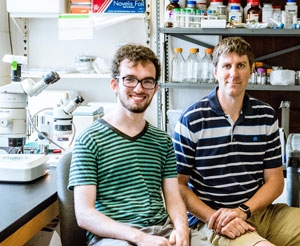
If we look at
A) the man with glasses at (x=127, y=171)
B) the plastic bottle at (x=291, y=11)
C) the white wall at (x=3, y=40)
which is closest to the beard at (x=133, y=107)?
the man with glasses at (x=127, y=171)

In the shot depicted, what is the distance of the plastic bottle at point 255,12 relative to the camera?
101 inches

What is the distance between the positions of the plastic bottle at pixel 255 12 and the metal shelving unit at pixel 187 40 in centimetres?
10

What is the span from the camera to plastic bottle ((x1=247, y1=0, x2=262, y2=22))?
2576mm

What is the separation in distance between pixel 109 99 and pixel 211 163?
1.32 meters

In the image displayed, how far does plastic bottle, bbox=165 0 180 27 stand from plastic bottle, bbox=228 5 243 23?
1.03 feet

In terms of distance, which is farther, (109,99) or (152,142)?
(109,99)

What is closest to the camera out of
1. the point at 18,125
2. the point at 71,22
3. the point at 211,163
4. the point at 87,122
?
the point at 211,163

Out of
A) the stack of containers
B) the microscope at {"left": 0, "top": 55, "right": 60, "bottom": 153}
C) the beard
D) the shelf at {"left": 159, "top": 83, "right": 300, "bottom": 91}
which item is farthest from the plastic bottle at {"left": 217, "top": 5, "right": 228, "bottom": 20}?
the beard

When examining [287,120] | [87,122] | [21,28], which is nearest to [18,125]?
[87,122]

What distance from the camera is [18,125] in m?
1.91

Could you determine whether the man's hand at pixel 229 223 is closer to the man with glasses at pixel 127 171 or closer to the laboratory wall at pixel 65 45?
the man with glasses at pixel 127 171

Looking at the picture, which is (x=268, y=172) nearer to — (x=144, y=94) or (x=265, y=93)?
(x=144, y=94)

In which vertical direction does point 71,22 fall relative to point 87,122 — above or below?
above

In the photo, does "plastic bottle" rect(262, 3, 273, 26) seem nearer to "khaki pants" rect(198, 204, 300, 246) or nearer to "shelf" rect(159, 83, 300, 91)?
"shelf" rect(159, 83, 300, 91)
